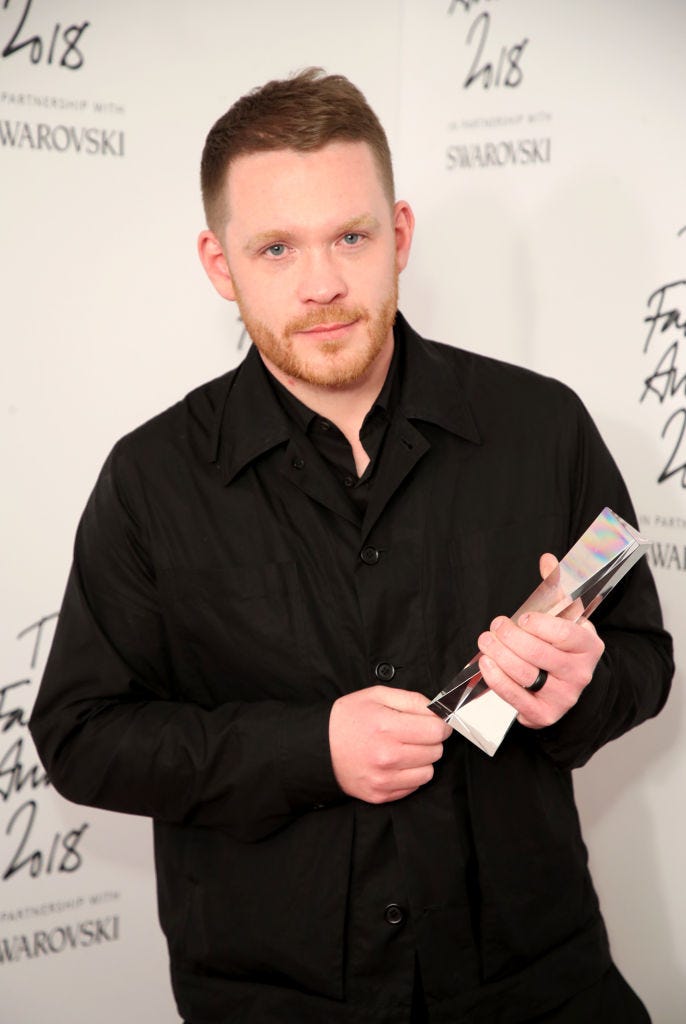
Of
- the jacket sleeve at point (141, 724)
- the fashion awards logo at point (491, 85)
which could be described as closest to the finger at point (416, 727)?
the jacket sleeve at point (141, 724)

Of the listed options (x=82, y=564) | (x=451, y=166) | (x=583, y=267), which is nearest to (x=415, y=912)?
(x=82, y=564)

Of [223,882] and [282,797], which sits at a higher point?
[282,797]

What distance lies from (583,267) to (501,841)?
1.28 meters

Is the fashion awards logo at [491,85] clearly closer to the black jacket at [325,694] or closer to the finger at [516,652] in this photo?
the black jacket at [325,694]

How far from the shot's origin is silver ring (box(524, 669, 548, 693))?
131 centimetres

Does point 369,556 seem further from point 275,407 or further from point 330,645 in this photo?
point 275,407

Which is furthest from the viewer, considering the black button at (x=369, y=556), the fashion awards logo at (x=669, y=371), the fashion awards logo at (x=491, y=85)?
the fashion awards logo at (x=491, y=85)

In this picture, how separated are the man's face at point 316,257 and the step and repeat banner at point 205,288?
722mm

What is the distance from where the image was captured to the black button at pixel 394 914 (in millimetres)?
1412

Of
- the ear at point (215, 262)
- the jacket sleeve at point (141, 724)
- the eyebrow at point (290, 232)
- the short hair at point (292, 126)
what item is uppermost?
the short hair at point (292, 126)

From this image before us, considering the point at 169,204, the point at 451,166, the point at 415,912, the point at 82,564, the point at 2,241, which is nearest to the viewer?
the point at 415,912

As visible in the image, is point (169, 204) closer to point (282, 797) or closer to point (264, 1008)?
point (282, 797)

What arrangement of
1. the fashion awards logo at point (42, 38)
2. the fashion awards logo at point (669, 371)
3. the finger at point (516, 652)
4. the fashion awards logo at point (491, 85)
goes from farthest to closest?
1. the fashion awards logo at point (491, 85)
2. the fashion awards logo at point (669, 371)
3. the fashion awards logo at point (42, 38)
4. the finger at point (516, 652)

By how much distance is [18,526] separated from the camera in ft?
7.13
